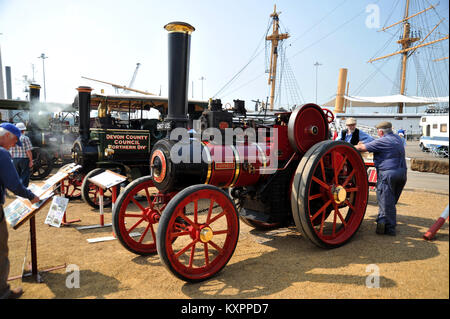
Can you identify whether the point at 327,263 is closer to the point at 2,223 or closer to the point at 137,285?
the point at 137,285

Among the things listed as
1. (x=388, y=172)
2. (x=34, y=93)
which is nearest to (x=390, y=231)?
(x=388, y=172)

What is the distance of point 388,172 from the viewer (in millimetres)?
3672

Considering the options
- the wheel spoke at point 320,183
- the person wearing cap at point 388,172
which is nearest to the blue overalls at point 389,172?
the person wearing cap at point 388,172

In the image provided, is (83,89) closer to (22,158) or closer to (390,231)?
(22,158)

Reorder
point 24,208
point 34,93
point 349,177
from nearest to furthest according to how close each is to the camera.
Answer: point 24,208
point 349,177
point 34,93

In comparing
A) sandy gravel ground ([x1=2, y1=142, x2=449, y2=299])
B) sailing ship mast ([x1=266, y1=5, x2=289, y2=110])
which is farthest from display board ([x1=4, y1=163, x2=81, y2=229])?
sailing ship mast ([x1=266, y1=5, x2=289, y2=110])

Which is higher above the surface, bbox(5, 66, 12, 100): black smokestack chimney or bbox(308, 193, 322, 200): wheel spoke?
bbox(5, 66, 12, 100): black smokestack chimney

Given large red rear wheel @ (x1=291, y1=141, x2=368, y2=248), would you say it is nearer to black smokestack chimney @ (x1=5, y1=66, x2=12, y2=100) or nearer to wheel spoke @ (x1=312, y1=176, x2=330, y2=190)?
wheel spoke @ (x1=312, y1=176, x2=330, y2=190)

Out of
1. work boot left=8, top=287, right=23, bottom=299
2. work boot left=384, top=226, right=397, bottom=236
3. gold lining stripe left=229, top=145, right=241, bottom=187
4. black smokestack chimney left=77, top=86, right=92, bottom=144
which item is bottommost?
work boot left=8, top=287, right=23, bottom=299

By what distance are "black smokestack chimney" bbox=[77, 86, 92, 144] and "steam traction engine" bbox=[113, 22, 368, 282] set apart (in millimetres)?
3282

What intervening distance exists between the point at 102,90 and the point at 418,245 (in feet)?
20.9

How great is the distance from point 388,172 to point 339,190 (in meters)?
0.71

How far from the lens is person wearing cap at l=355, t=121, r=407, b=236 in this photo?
144 inches

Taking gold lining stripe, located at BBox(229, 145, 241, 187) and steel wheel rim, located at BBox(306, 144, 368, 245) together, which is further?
steel wheel rim, located at BBox(306, 144, 368, 245)
